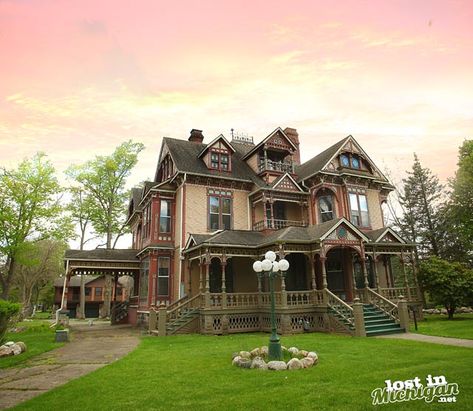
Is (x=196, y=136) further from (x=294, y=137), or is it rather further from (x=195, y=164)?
(x=294, y=137)

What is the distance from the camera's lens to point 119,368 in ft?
32.3

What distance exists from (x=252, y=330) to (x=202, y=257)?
4.92m

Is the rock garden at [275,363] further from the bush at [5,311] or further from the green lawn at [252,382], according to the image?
the bush at [5,311]

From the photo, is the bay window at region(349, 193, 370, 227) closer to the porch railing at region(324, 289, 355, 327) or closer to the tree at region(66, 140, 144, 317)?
the porch railing at region(324, 289, 355, 327)

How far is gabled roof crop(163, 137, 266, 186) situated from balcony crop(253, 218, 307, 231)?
2713 mm

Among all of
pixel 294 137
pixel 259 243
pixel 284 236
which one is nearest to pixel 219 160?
pixel 259 243

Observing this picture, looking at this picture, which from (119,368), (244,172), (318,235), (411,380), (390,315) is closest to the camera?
(411,380)

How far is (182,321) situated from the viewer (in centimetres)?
1875

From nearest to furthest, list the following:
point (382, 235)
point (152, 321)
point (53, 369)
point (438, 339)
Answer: point (53, 369) → point (438, 339) → point (152, 321) → point (382, 235)

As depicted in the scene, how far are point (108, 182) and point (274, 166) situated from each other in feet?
69.4

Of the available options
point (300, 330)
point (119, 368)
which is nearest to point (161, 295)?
point (300, 330)

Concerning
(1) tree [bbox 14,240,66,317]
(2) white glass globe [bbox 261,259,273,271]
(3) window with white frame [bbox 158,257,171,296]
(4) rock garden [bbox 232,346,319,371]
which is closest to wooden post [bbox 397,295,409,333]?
(4) rock garden [bbox 232,346,319,371]

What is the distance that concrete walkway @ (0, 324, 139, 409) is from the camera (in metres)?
7.88

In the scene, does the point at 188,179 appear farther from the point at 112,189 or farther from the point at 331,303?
the point at 112,189
